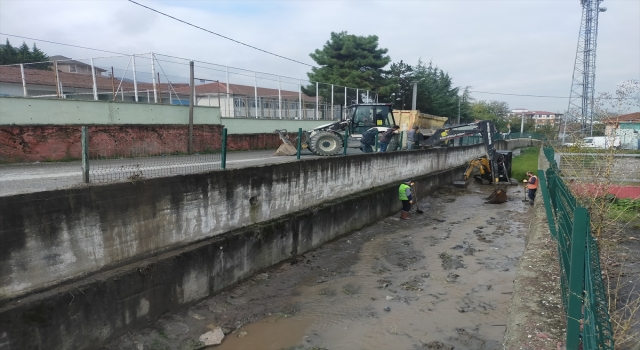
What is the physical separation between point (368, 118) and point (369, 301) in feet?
32.7

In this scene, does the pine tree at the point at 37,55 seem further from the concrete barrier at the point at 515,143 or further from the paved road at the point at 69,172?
the concrete barrier at the point at 515,143

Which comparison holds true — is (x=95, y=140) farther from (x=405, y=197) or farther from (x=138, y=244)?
(x=405, y=197)

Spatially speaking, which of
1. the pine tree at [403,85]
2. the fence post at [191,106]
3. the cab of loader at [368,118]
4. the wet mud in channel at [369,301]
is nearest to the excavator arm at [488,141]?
the cab of loader at [368,118]

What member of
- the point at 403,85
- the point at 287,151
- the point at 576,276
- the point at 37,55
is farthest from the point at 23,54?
the point at 576,276

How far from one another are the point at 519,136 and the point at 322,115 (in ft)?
104

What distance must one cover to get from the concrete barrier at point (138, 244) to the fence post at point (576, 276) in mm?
4781

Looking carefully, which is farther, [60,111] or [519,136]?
[519,136]

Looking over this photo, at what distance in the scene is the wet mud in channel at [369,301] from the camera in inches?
205

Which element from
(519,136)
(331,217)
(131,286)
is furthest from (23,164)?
(519,136)

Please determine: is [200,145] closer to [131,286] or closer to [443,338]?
[131,286]

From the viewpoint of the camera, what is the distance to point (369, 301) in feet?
20.9

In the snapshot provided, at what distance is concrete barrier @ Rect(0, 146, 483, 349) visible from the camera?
13.7 feet

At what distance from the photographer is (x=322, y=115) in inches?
920

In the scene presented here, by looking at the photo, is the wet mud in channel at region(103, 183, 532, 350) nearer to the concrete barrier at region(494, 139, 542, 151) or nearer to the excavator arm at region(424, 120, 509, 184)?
the excavator arm at region(424, 120, 509, 184)
